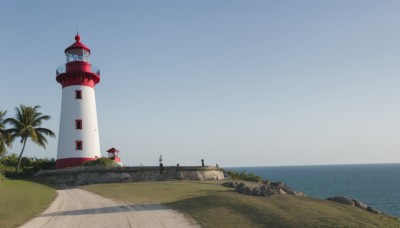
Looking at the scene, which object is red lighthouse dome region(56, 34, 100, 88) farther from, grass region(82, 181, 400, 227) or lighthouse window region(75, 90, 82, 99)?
grass region(82, 181, 400, 227)

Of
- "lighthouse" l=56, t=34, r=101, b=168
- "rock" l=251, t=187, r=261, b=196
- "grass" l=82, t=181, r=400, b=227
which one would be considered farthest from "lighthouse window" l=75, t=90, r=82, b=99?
"rock" l=251, t=187, r=261, b=196

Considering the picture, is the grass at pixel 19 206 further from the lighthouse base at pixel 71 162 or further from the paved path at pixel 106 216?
the lighthouse base at pixel 71 162

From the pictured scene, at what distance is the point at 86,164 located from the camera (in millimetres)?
39875

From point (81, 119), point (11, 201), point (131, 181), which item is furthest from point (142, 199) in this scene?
point (81, 119)

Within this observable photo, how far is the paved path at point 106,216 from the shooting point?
49.6 ft

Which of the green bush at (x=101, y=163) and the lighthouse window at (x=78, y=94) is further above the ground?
the lighthouse window at (x=78, y=94)

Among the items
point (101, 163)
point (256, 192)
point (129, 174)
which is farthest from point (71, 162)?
point (256, 192)

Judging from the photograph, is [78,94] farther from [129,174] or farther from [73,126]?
[129,174]

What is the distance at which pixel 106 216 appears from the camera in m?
16.8

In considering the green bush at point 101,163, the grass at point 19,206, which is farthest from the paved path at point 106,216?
the green bush at point 101,163

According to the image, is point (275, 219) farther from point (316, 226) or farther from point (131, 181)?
point (131, 181)

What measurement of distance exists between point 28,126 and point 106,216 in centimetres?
3321

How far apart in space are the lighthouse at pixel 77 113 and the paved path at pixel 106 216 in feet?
68.2

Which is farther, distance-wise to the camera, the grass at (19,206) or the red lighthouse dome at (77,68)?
the red lighthouse dome at (77,68)
